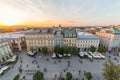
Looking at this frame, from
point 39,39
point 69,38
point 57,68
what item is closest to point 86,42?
point 69,38

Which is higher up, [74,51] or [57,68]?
[74,51]

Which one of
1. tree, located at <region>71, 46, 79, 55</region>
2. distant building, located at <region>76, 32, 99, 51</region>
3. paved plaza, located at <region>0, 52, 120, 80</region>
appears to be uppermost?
distant building, located at <region>76, 32, 99, 51</region>

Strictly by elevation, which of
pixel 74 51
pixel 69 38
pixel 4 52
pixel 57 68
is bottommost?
pixel 57 68

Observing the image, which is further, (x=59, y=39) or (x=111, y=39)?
(x=111, y=39)

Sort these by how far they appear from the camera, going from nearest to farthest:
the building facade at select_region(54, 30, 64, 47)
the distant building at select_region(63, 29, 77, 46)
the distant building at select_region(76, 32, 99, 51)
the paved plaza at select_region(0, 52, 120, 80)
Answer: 1. the paved plaza at select_region(0, 52, 120, 80)
2. the building facade at select_region(54, 30, 64, 47)
3. the distant building at select_region(63, 29, 77, 46)
4. the distant building at select_region(76, 32, 99, 51)

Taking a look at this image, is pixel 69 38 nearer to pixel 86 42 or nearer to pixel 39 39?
pixel 86 42

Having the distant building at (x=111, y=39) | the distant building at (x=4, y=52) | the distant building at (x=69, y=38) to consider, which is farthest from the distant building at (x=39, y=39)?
the distant building at (x=111, y=39)

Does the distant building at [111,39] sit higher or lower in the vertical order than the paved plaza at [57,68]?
higher

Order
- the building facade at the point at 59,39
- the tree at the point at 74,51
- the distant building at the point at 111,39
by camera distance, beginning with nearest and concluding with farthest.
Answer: the tree at the point at 74,51 < the building facade at the point at 59,39 < the distant building at the point at 111,39

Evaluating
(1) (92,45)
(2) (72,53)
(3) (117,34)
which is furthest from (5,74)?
(3) (117,34)

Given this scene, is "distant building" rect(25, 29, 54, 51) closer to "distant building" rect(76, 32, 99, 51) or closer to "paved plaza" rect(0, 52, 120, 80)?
"paved plaza" rect(0, 52, 120, 80)

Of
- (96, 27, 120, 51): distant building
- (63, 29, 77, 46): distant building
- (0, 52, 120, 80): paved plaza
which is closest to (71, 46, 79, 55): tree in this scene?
(0, 52, 120, 80): paved plaza

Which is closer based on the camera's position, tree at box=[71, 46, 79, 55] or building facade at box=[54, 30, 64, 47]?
tree at box=[71, 46, 79, 55]

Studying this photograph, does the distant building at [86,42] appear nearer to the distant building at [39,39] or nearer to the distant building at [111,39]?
the distant building at [111,39]
